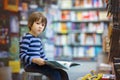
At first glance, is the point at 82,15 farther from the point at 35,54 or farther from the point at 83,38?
the point at 35,54

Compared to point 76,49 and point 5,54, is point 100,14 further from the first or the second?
point 5,54

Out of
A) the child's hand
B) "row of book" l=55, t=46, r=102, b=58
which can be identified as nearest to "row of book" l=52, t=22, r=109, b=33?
"row of book" l=55, t=46, r=102, b=58

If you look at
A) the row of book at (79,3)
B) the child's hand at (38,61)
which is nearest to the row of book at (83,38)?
the row of book at (79,3)

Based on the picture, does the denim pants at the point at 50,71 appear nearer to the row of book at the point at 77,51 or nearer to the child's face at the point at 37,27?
the child's face at the point at 37,27

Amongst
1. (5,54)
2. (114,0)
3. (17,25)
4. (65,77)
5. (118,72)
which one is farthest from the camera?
(17,25)

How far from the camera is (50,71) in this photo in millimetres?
2377

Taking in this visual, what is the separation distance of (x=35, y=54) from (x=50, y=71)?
223 mm

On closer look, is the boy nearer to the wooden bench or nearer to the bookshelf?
the wooden bench

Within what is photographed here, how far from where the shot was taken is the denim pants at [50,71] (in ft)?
7.75

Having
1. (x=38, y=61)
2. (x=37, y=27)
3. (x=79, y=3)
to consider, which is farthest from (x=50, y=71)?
(x=79, y=3)

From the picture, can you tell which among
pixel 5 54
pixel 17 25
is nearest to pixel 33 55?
pixel 5 54

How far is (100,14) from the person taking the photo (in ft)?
26.8

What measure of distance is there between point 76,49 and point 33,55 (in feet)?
18.9

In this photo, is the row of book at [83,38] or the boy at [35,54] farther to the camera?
the row of book at [83,38]
